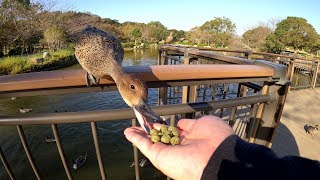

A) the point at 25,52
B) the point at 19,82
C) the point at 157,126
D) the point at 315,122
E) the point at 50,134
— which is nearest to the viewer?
the point at 19,82

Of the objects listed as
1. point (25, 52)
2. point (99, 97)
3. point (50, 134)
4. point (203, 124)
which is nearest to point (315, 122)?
point (203, 124)

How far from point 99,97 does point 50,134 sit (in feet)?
14.5

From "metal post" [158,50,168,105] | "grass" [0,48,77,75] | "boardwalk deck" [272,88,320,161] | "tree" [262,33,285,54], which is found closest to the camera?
"boardwalk deck" [272,88,320,161]

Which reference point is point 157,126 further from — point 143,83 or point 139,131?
point 143,83

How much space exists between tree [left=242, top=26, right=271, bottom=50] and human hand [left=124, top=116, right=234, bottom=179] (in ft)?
136

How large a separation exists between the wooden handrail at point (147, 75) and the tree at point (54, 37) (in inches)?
1029

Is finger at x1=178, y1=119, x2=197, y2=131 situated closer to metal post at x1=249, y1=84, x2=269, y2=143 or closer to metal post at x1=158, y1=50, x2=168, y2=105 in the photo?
metal post at x1=249, y1=84, x2=269, y2=143

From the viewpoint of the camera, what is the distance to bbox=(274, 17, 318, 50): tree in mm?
30980

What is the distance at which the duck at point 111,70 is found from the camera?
1.27m

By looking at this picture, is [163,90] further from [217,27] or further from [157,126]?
[217,27]

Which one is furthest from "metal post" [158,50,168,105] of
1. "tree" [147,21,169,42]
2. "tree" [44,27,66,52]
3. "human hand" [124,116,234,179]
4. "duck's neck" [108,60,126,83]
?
"tree" [147,21,169,42]

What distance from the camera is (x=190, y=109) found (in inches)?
53.7

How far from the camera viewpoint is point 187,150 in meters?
1.16

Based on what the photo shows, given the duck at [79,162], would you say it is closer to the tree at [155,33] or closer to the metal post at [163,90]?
the metal post at [163,90]
